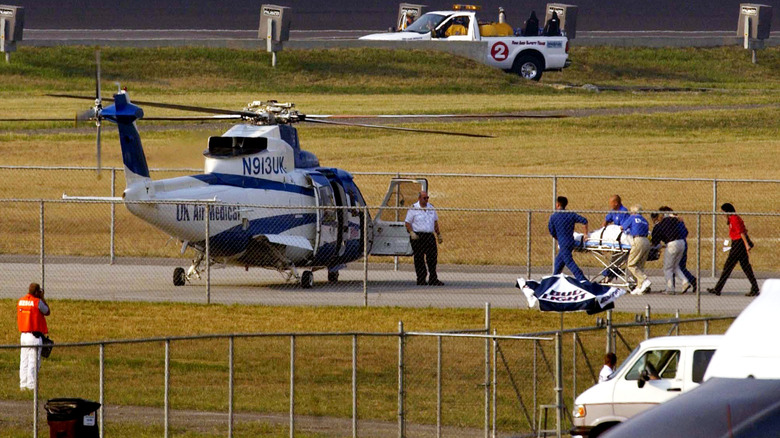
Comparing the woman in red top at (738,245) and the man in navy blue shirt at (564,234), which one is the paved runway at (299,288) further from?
the man in navy blue shirt at (564,234)

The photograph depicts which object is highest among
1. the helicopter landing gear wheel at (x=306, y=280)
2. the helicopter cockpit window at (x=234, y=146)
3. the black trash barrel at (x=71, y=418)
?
the helicopter cockpit window at (x=234, y=146)

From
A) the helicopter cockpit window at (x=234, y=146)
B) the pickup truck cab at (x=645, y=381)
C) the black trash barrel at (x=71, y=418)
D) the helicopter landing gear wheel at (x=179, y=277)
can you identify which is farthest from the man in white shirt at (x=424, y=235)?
the black trash barrel at (x=71, y=418)

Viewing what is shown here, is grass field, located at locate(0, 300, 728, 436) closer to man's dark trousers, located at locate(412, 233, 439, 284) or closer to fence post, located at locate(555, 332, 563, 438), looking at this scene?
fence post, located at locate(555, 332, 563, 438)

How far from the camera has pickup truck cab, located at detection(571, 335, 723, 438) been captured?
12.0 meters

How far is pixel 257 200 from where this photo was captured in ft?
73.0

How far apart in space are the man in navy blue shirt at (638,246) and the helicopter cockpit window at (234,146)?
221 inches

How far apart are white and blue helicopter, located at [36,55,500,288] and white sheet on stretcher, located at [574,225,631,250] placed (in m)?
2.60

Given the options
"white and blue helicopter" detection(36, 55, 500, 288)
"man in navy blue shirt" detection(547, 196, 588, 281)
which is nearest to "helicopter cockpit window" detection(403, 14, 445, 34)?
"white and blue helicopter" detection(36, 55, 500, 288)

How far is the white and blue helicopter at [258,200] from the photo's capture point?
20.8 m

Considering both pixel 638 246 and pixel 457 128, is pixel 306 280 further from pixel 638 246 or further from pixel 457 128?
pixel 457 128

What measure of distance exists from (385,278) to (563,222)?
4.02 meters

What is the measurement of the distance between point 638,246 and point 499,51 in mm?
31025

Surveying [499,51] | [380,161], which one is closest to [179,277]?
[380,161]

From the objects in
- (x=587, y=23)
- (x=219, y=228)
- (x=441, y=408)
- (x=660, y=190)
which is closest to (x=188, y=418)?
(x=441, y=408)
